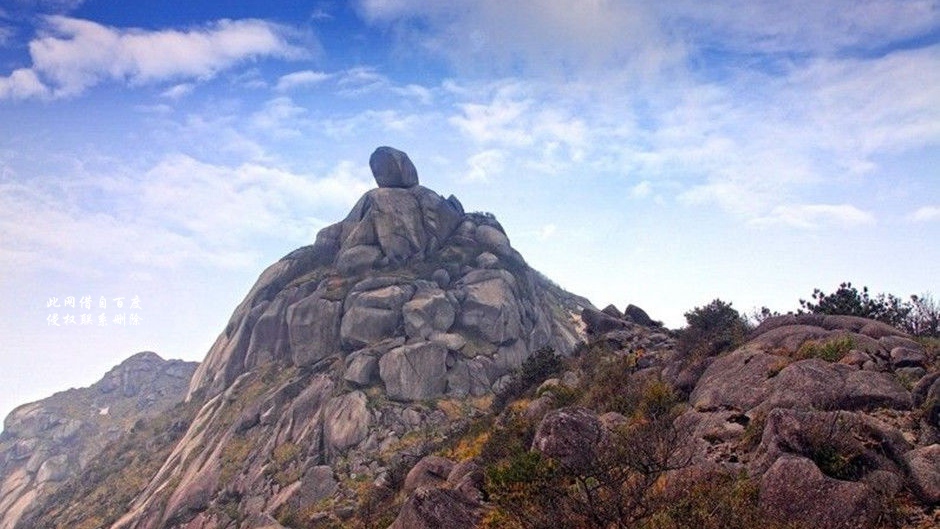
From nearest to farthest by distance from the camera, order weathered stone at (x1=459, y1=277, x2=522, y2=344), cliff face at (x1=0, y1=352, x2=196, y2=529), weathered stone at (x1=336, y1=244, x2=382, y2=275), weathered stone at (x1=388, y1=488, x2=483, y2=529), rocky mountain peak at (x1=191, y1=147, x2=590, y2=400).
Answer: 1. weathered stone at (x1=388, y1=488, x2=483, y2=529)
2. rocky mountain peak at (x1=191, y1=147, x2=590, y2=400)
3. weathered stone at (x1=459, y1=277, x2=522, y2=344)
4. weathered stone at (x1=336, y1=244, x2=382, y2=275)
5. cliff face at (x1=0, y1=352, x2=196, y2=529)

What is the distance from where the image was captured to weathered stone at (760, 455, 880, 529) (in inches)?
358

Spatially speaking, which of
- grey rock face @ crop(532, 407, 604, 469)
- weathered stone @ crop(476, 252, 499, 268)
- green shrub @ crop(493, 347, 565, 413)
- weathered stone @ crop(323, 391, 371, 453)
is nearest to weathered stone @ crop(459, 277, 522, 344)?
weathered stone @ crop(476, 252, 499, 268)

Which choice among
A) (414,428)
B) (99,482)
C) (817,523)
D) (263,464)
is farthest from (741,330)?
(99,482)

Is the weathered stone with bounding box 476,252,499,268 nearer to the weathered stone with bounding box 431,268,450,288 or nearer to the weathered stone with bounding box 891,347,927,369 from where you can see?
the weathered stone with bounding box 431,268,450,288

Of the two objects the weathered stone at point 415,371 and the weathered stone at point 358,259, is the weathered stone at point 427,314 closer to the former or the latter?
the weathered stone at point 415,371

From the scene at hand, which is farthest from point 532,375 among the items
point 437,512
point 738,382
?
point 437,512

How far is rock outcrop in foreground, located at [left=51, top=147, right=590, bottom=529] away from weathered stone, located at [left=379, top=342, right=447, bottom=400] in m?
0.10

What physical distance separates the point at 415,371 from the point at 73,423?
91.6m

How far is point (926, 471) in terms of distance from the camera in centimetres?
987

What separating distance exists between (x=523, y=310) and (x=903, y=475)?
4640cm

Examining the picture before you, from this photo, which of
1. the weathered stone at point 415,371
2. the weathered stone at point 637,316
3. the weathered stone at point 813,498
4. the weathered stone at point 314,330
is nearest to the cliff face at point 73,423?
the weathered stone at point 314,330

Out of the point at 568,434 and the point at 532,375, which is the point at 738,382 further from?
the point at 532,375

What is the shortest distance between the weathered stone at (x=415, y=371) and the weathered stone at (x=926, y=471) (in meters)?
35.6

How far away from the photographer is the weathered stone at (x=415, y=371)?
141 ft
